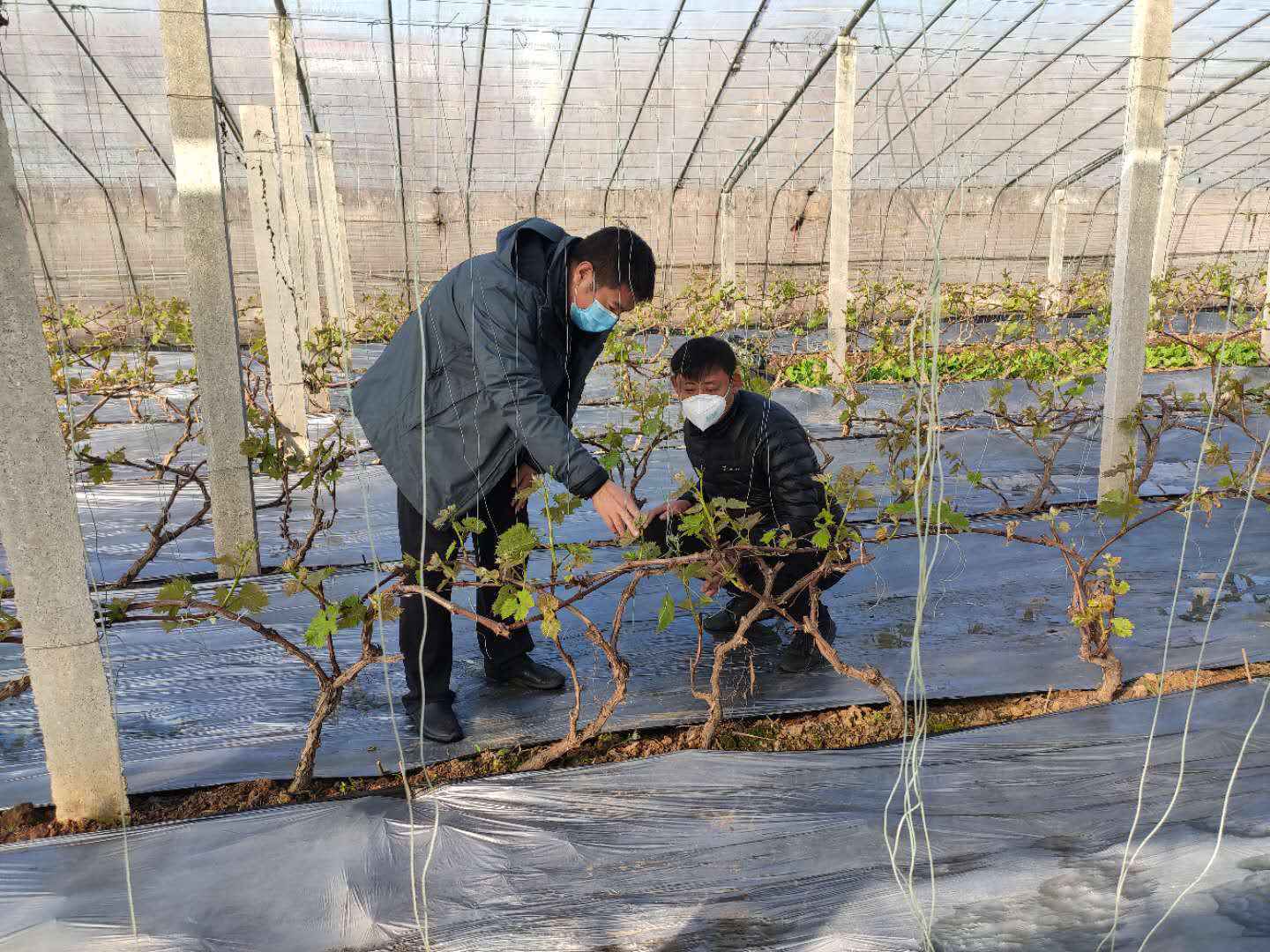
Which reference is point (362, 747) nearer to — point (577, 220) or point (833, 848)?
point (833, 848)

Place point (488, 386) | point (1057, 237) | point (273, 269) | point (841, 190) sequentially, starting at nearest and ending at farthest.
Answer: point (488, 386) → point (273, 269) → point (841, 190) → point (1057, 237)

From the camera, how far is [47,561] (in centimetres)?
169

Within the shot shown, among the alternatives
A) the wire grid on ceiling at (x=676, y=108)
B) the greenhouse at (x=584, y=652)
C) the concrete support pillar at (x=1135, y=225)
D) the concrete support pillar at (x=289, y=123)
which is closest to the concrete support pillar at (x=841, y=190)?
the wire grid on ceiling at (x=676, y=108)

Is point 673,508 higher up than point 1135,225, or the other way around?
point 1135,225

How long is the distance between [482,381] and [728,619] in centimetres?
124

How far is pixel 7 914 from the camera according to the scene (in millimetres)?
1556

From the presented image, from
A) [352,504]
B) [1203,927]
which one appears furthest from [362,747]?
[352,504]

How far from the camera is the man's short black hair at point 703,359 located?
2486 millimetres

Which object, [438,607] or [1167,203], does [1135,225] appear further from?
[1167,203]

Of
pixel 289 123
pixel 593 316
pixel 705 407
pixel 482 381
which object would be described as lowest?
pixel 705 407

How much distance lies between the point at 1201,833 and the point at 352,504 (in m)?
3.55

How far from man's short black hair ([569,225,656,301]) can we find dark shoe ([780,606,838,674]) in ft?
3.65

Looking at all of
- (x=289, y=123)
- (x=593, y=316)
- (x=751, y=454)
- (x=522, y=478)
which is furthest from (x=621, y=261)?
(x=289, y=123)

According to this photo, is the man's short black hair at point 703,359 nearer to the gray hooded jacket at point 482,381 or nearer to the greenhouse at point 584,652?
the greenhouse at point 584,652
